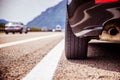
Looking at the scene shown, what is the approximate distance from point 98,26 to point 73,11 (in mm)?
359

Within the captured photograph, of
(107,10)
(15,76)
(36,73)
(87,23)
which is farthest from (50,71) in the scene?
(107,10)

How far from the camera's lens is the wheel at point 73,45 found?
321 centimetres

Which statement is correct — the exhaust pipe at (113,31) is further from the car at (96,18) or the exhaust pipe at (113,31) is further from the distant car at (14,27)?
the distant car at (14,27)

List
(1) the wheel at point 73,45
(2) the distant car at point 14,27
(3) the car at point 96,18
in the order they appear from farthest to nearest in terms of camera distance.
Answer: (2) the distant car at point 14,27, (1) the wheel at point 73,45, (3) the car at point 96,18

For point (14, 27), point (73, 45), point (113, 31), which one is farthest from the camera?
point (14, 27)

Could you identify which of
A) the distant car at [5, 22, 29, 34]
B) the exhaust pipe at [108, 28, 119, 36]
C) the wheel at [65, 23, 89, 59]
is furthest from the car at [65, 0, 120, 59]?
the distant car at [5, 22, 29, 34]

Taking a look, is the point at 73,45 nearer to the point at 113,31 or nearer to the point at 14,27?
the point at 113,31

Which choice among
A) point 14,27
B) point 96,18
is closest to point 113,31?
point 96,18

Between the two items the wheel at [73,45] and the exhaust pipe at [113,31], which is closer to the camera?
the exhaust pipe at [113,31]

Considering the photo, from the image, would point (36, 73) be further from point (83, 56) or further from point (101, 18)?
point (83, 56)

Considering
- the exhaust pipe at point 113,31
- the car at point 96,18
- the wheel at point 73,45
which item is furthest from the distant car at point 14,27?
the exhaust pipe at point 113,31

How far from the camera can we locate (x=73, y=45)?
322cm

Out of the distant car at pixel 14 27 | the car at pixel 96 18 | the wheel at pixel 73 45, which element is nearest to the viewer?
the car at pixel 96 18

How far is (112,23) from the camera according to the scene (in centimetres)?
245
